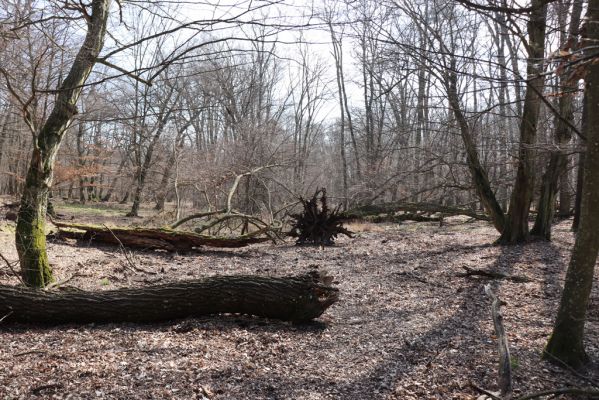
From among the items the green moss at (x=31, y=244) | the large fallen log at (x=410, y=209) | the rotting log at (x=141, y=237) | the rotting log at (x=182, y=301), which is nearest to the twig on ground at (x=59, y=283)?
the green moss at (x=31, y=244)

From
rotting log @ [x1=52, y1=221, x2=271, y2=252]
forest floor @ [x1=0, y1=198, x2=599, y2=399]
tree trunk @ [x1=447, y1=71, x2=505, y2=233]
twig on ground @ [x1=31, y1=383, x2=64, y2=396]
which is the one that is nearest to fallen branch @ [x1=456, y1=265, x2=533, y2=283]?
forest floor @ [x1=0, y1=198, x2=599, y2=399]

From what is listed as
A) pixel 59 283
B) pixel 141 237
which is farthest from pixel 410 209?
pixel 59 283

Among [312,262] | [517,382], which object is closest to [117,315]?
[517,382]

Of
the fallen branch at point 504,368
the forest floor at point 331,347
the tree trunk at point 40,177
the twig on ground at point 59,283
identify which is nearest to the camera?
the fallen branch at point 504,368

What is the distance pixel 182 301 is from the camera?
467 cm

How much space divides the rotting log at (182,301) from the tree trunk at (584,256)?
6.62ft

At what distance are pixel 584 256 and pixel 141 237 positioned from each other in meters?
7.69

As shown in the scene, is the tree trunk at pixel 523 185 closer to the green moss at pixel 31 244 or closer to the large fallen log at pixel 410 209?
the large fallen log at pixel 410 209

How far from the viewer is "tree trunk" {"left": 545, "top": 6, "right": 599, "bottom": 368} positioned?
308 centimetres

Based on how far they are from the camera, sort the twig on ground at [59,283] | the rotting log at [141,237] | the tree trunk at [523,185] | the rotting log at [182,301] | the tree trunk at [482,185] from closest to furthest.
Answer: the rotting log at [182,301], the twig on ground at [59,283], the tree trunk at [523,185], the rotting log at [141,237], the tree trunk at [482,185]

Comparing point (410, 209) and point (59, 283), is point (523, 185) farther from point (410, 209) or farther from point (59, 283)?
point (59, 283)

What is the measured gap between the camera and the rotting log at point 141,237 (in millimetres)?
8961

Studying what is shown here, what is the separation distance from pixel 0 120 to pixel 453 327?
2059cm

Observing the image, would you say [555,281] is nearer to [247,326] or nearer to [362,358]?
[362,358]
